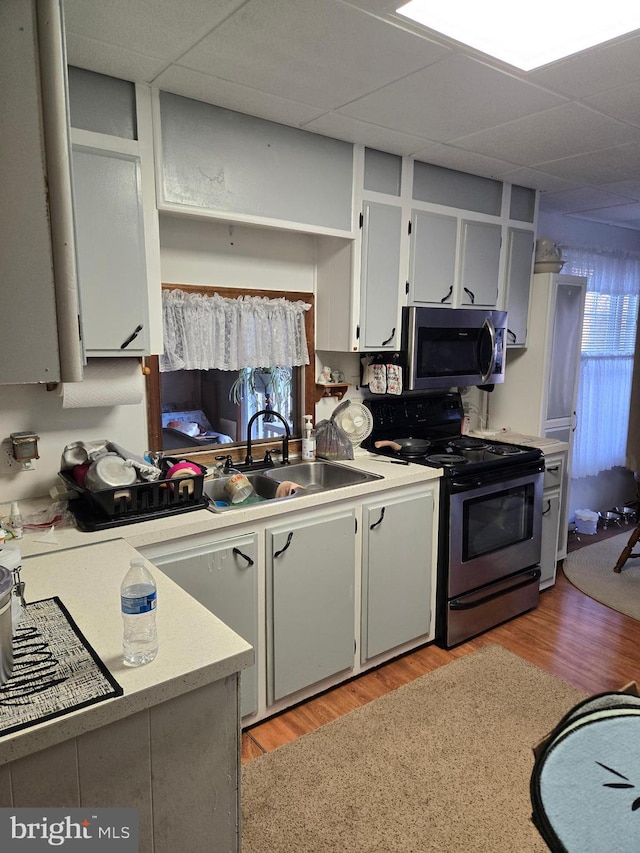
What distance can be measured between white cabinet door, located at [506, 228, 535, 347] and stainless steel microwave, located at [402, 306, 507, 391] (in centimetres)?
19

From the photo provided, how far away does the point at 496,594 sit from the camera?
2.99m

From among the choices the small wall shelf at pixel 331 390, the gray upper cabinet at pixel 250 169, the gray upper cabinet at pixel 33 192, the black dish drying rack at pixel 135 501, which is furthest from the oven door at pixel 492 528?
the gray upper cabinet at pixel 33 192

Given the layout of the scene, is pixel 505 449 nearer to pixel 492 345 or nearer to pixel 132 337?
pixel 492 345

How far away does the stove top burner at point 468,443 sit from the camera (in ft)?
10.6

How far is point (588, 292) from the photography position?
14.5ft

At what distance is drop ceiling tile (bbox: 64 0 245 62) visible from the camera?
153cm

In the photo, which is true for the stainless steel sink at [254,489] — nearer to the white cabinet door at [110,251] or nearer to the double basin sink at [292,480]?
the double basin sink at [292,480]

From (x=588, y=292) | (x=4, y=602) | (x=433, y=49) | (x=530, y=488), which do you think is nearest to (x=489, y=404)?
(x=530, y=488)

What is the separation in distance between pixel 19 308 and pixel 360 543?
1.90 m

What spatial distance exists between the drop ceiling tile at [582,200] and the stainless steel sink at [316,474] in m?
2.31

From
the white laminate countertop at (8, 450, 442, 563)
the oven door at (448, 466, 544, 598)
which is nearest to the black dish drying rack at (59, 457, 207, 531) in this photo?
the white laminate countertop at (8, 450, 442, 563)

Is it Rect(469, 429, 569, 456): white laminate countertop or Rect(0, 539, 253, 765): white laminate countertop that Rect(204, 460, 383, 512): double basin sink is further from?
Rect(469, 429, 569, 456): white laminate countertop

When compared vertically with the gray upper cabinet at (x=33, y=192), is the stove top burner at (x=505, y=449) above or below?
below

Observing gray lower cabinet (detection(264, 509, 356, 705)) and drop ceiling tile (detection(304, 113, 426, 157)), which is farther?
drop ceiling tile (detection(304, 113, 426, 157))
